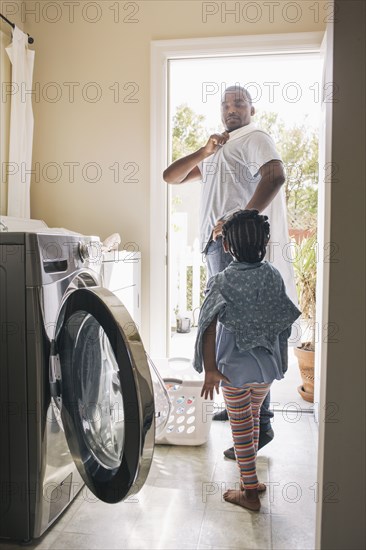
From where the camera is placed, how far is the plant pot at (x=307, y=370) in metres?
2.82

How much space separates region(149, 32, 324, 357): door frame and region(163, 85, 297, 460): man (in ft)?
1.44

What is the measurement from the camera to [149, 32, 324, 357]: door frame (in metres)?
2.71

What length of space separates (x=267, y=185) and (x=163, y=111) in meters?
1.01

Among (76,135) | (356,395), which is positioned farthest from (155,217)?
(356,395)

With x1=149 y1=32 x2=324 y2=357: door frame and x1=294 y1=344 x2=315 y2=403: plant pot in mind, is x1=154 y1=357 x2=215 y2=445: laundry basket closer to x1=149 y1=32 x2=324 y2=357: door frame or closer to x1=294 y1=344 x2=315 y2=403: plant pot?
x1=149 y1=32 x2=324 y2=357: door frame

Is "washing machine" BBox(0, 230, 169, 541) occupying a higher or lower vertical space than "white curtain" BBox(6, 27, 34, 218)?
lower

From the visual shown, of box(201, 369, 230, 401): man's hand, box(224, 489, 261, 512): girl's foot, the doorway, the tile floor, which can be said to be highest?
the doorway

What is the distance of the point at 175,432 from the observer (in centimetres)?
223

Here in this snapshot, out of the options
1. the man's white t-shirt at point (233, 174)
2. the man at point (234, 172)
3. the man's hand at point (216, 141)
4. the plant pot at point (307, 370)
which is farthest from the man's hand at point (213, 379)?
the plant pot at point (307, 370)

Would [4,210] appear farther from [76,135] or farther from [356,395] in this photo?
[356,395]

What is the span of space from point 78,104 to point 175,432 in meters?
1.99

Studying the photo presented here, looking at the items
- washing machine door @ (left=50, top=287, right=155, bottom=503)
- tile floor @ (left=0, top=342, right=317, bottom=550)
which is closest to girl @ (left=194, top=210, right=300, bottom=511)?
tile floor @ (left=0, top=342, right=317, bottom=550)

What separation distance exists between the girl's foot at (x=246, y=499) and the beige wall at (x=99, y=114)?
53.4 inches

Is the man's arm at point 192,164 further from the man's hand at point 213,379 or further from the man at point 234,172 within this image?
the man's hand at point 213,379
